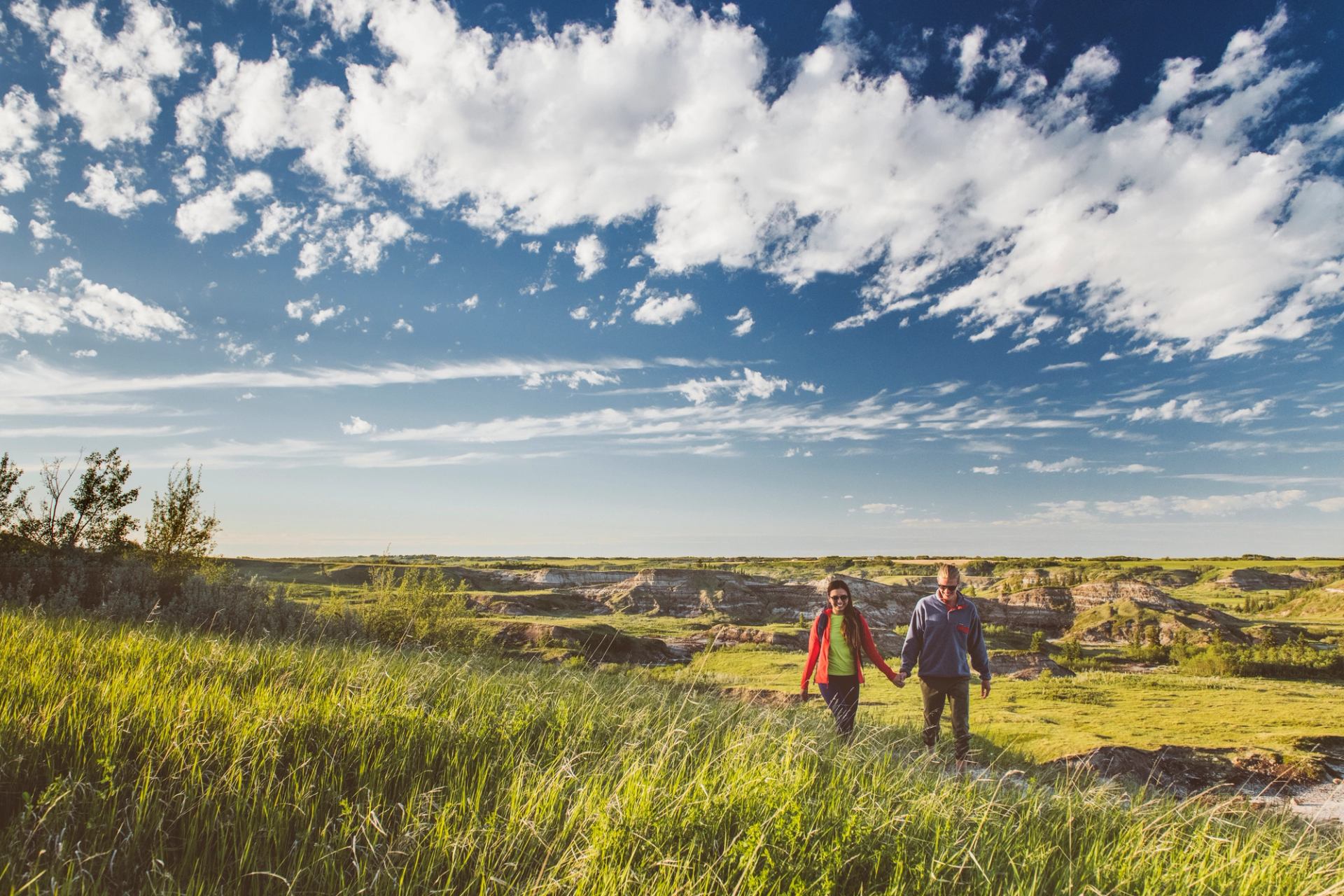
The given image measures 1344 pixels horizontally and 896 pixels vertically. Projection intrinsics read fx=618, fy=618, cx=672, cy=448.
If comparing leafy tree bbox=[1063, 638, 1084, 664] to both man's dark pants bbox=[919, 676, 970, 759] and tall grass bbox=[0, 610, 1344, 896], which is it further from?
tall grass bbox=[0, 610, 1344, 896]

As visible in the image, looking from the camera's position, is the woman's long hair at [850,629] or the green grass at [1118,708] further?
the green grass at [1118,708]

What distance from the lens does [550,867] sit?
128 inches

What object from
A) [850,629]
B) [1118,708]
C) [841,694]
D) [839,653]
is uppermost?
[850,629]

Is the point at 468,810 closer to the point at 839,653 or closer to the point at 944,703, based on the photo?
the point at 839,653

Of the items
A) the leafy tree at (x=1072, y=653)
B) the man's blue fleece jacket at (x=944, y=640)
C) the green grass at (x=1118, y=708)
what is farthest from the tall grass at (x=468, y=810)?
the leafy tree at (x=1072, y=653)

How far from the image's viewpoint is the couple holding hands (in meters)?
9.98

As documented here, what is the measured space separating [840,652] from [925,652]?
1399 millimetres

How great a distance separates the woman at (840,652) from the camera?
10.1 m

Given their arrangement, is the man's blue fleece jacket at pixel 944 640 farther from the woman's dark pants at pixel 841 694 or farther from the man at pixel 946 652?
the woman's dark pants at pixel 841 694

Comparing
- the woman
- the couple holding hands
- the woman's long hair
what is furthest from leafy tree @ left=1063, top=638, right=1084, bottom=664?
the woman's long hair

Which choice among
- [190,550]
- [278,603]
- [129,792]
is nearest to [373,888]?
[129,792]

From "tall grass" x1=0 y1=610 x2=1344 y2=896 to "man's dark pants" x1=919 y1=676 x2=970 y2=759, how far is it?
432 cm

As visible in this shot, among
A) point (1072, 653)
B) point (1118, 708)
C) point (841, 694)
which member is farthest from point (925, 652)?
point (1072, 653)

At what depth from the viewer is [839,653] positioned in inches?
399
